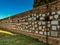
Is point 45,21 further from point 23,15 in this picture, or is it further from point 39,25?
point 23,15

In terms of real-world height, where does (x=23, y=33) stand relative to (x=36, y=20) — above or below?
below

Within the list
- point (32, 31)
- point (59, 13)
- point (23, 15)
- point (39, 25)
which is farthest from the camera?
point (23, 15)

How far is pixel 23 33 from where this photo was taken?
9.39m

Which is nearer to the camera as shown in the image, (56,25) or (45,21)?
(56,25)

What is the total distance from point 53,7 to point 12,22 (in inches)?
196

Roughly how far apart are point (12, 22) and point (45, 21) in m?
4.44

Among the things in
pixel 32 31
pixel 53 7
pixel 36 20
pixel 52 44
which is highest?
pixel 53 7

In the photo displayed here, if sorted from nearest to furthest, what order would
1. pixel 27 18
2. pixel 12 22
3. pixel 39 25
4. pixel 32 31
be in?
pixel 39 25 → pixel 32 31 → pixel 27 18 → pixel 12 22

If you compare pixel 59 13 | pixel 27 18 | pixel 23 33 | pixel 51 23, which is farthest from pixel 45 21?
pixel 23 33

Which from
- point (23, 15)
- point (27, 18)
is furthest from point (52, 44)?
point (23, 15)

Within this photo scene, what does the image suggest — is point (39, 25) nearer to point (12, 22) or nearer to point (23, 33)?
point (23, 33)

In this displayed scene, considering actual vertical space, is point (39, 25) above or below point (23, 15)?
below

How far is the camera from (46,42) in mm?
7059

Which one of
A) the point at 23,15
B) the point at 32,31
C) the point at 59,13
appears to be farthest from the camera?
the point at 23,15
